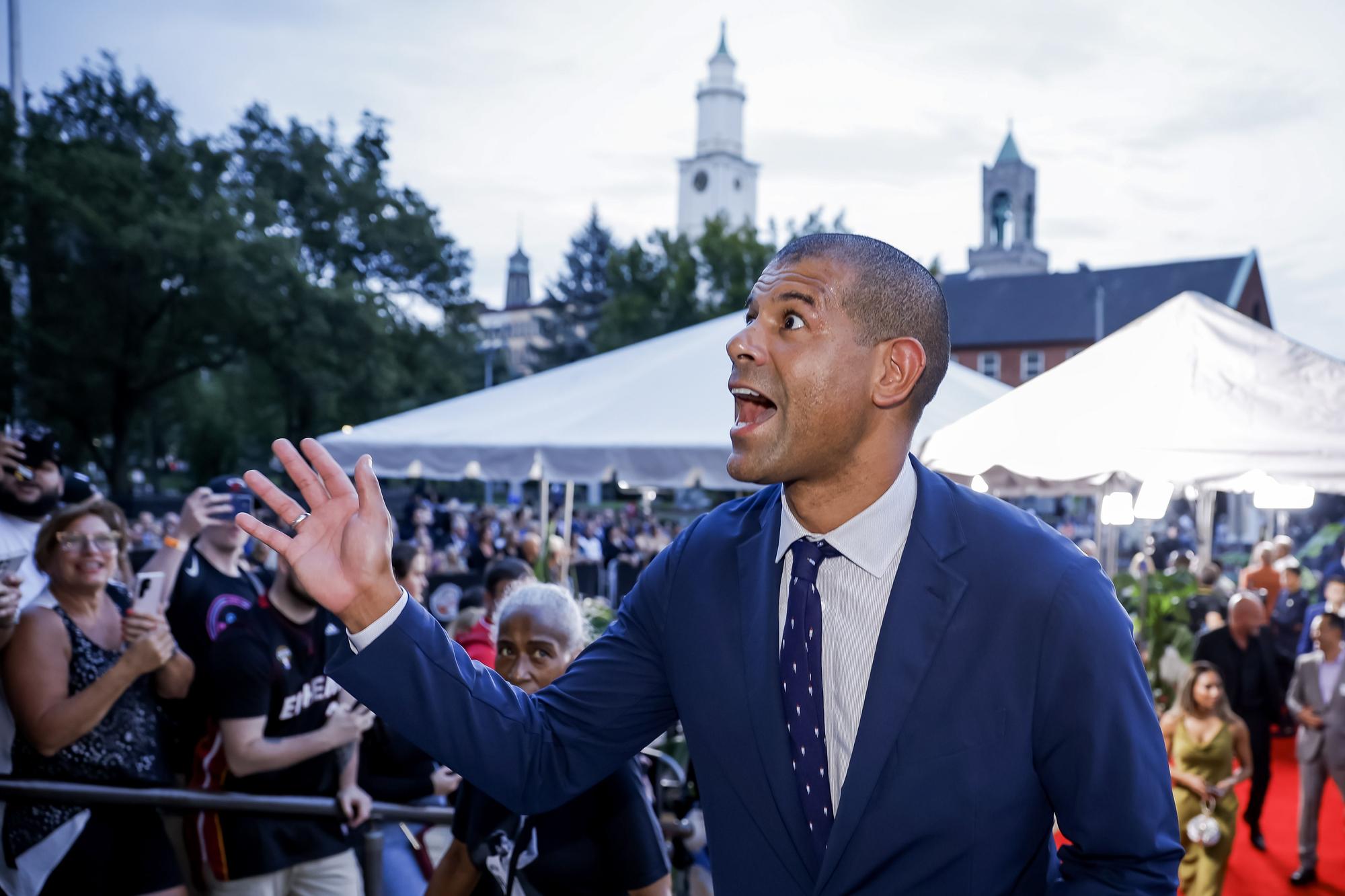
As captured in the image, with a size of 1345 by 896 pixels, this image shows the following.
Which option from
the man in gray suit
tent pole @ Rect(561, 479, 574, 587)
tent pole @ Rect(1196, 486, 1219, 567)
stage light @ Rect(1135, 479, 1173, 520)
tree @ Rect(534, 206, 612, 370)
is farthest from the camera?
tree @ Rect(534, 206, 612, 370)

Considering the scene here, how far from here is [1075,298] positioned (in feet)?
201

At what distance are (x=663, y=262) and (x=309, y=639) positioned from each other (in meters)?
35.4

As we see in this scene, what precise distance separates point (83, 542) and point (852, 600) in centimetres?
305

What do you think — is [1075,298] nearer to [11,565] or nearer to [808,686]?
[11,565]

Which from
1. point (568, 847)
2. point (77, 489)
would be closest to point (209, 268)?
point (77, 489)

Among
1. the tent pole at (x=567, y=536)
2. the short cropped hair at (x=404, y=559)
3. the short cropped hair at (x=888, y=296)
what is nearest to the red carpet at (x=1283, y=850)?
the tent pole at (x=567, y=536)

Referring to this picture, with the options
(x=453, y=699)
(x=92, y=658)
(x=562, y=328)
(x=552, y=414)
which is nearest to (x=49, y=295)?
(x=552, y=414)

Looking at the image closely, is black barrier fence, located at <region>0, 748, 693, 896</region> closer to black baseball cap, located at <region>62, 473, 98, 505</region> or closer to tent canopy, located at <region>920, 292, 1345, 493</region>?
black baseball cap, located at <region>62, 473, 98, 505</region>

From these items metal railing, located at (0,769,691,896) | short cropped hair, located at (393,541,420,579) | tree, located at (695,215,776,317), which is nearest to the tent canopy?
short cropped hair, located at (393,541,420,579)

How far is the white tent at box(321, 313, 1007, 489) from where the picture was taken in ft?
25.2

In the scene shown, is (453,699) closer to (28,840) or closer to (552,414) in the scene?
(28,840)

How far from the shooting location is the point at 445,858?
2.93 metres

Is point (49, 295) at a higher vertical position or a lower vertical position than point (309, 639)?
higher

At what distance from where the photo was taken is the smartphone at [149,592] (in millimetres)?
3791
